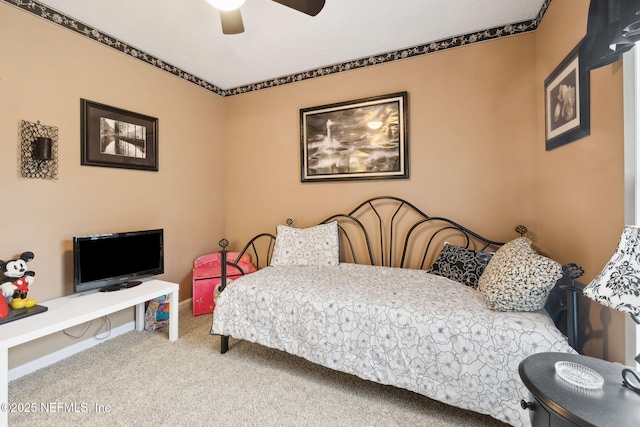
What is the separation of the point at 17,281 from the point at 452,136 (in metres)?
3.55

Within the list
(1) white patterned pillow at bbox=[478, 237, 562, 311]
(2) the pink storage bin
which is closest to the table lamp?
(1) white patterned pillow at bbox=[478, 237, 562, 311]

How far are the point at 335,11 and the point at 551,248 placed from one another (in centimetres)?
238

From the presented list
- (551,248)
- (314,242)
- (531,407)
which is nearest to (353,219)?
(314,242)

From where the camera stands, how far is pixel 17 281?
73.7 inches

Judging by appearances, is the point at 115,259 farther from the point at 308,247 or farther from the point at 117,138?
the point at 308,247

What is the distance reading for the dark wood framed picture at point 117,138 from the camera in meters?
2.36

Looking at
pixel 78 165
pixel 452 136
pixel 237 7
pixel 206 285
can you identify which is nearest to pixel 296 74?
pixel 237 7

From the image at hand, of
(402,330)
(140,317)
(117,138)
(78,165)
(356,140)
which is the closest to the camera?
(402,330)

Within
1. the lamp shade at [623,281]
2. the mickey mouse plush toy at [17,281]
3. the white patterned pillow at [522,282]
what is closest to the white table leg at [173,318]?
the mickey mouse plush toy at [17,281]

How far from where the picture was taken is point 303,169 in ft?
10.4

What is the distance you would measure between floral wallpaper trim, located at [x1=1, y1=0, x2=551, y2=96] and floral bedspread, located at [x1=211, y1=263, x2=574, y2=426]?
2119mm

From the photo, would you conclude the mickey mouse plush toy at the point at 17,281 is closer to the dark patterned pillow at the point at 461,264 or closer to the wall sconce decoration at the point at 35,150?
the wall sconce decoration at the point at 35,150

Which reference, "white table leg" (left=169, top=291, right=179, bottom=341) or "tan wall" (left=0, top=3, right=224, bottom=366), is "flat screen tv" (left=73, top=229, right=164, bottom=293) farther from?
"white table leg" (left=169, top=291, right=179, bottom=341)

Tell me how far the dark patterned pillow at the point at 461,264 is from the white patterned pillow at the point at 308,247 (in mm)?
942
